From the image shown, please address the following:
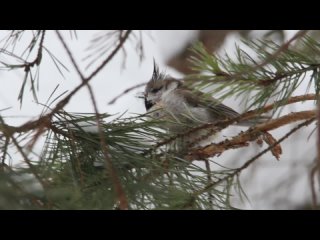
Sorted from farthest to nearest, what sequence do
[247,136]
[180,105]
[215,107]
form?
1. [180,105]
2. [215,107]
3. [247,136]

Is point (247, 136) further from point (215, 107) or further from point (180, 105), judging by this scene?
point (180, 105)

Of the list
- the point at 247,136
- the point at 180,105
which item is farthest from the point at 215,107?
the point at 247,136

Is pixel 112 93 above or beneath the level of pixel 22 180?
above

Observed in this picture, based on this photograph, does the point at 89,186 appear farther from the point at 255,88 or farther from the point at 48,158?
the point at 255,88

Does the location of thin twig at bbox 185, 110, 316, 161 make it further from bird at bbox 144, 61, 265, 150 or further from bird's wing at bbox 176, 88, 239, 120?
bird's wing at bbox 176, 88, 239, 120

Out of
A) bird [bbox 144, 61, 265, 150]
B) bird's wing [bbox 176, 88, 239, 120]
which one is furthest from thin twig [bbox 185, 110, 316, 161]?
bird's wing [bbox 176, 88, 239, 120]

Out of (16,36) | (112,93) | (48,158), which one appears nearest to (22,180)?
(48,158)

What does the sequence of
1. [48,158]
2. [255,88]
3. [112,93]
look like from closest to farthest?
[48,158], [255,88], [112,93]

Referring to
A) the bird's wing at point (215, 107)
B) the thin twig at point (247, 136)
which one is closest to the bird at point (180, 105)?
the bird's wing at point (215, 107)
